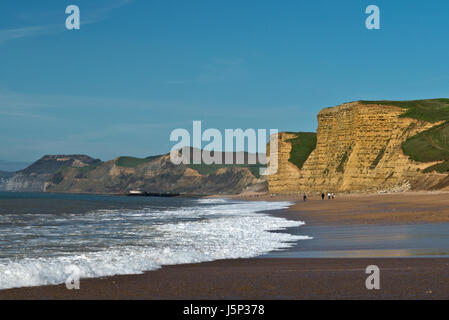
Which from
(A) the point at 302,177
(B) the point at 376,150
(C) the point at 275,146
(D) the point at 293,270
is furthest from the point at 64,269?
(C) the point at 275,146

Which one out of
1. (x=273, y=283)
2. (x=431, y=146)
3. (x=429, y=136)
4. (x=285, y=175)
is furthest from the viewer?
(x=285, y=175)

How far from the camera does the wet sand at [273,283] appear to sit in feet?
25.3

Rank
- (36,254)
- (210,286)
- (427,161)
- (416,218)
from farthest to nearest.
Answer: (427,161) → (416,218) → (36,254) → (210,286)

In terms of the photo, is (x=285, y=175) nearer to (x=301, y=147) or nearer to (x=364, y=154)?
(x=301, y=147)

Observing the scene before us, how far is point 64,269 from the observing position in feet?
34.2

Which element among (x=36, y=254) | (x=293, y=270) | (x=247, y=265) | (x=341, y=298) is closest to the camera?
(x=341, y=298)

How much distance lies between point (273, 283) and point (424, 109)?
304ft

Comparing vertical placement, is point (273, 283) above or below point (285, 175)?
below

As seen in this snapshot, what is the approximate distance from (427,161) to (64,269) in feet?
247

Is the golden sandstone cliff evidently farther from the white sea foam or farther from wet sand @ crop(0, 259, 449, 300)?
wet sand @ crop(0, 259, 449, 300)

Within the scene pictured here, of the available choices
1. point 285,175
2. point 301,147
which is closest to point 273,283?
point 285,175

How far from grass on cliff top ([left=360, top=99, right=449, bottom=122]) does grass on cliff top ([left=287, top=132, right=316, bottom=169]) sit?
108 ft
